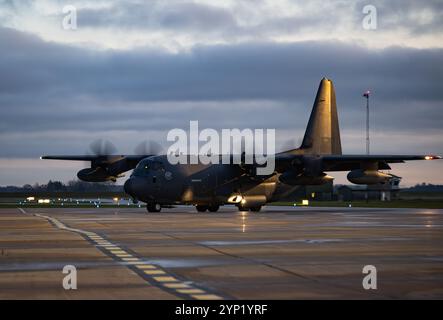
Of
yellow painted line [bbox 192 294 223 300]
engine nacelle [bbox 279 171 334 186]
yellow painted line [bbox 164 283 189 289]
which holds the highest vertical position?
engine nacelle [bbox 279 171 334 186]

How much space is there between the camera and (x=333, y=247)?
77.8 feet

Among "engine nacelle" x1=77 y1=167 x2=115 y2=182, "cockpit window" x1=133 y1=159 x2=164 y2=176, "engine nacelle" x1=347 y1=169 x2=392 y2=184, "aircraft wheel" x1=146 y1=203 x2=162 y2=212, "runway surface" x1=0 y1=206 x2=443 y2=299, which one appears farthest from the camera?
"engine nacelle" x1=77 y1=167 x2=115 y2=182

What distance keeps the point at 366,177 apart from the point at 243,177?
898 cm

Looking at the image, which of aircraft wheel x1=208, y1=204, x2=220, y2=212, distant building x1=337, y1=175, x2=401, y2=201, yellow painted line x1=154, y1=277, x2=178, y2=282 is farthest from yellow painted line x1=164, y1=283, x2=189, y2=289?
distant building x1=337, y1=175, x2=401, y2=201

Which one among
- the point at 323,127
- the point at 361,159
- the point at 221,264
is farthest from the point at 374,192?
the point at 221,264

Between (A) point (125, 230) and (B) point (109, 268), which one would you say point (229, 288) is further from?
(A) point (125, 230)

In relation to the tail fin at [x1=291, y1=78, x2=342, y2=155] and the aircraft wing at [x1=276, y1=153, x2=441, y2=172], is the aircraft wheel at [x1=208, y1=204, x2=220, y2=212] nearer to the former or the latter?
the aircraft wing at [x1=276, y1=153, x2=441, y2=172]

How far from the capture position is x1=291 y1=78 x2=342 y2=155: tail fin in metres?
63.8

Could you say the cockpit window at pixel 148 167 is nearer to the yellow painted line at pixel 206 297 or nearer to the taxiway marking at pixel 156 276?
the taxiway marking at pixel 156 276

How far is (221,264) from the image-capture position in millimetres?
18625

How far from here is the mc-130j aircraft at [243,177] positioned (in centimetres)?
5650

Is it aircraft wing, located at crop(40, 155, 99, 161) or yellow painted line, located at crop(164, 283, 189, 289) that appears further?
aircraft wing, located at crop(40, 155, 99, 161)
